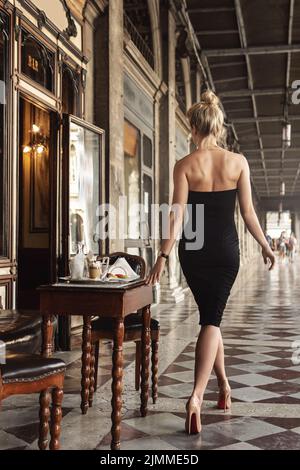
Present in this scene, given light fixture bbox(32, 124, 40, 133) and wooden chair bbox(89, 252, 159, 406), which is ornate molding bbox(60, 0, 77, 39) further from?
wooden chair bbox(89, 252, 159, 406)

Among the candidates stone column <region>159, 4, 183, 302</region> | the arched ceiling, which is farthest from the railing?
the arched ceiling

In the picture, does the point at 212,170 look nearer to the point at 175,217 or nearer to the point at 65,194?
the point at 175,217

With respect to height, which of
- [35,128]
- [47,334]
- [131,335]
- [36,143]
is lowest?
[131,335]

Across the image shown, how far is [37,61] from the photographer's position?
5.12 meters

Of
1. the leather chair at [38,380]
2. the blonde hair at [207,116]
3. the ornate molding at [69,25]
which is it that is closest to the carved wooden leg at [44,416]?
the leather chair at [38,380]

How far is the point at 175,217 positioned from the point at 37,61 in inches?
111

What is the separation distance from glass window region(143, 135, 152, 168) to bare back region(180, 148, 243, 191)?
20.6ft

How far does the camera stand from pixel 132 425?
307 cm

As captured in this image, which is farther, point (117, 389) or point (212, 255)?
point (212, 255)

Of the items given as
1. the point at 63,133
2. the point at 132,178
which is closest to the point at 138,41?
the point at 132,178

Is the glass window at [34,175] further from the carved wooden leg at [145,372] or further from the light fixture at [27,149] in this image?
the carved wooden leg at [145,372]
